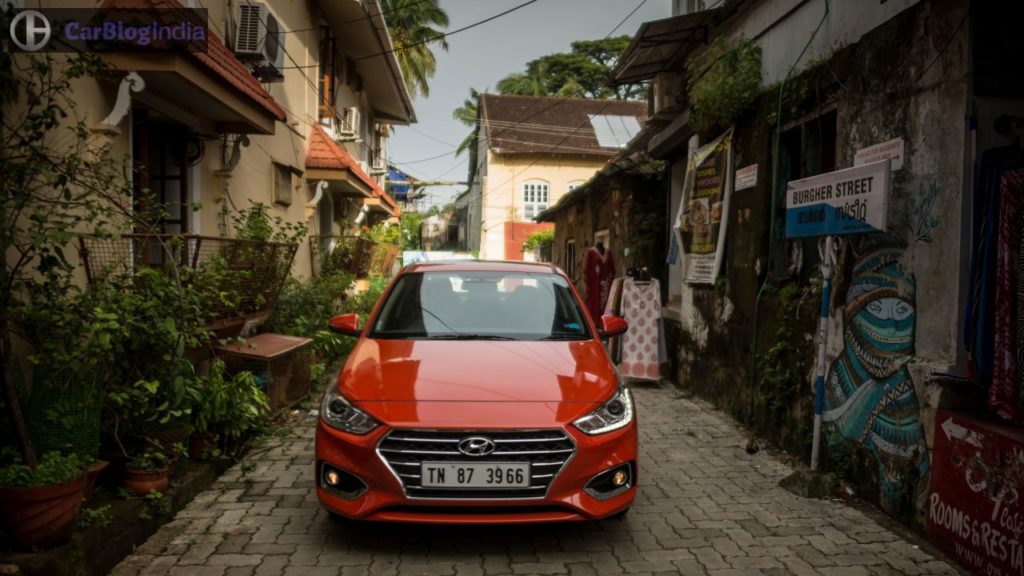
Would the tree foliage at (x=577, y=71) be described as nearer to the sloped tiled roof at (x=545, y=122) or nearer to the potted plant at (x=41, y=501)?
the sloped tiled roof at (x=545, y=122)

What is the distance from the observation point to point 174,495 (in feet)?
14.1

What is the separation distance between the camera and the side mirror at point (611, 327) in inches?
203

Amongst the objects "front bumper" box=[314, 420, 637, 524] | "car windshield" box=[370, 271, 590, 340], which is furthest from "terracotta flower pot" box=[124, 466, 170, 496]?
"car windshield" box=[370, 271, 590, 340]

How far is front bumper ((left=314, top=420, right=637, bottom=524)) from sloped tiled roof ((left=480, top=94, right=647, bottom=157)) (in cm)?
3032

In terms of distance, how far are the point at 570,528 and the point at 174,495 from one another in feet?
8.15

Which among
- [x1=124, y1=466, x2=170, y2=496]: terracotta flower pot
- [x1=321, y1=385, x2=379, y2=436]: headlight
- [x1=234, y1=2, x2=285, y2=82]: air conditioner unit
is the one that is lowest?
[x1=124, y1=466, x2=170, y2=496]: terracotta flower pot

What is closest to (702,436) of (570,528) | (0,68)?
(570,528)

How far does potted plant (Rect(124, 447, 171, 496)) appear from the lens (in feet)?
13.4

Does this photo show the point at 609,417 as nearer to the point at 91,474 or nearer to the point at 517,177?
the point at 91,474

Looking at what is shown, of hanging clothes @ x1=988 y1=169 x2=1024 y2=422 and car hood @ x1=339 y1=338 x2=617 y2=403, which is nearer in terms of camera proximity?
hanging clothes @ x1=988 y1=169 x2=1024 y2=422

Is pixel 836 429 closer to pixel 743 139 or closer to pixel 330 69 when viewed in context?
pixel 743 139

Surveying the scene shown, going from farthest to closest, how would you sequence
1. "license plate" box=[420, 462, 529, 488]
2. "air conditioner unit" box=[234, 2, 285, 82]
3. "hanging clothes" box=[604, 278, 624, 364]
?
"hanging clothes" box=[604, 278, 624, 364]
"air conditioner unit" box=[234, 2, 285, 82]
"license plate" box=[420, 462, 529, 488]

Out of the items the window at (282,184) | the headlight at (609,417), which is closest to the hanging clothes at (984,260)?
the headlight at (609,417)

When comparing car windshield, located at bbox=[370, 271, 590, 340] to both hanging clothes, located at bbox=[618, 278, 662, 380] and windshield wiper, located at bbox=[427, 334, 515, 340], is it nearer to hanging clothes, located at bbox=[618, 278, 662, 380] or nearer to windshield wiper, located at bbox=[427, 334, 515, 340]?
windshield wiper, located at bbox=[427, 334, 515, 340]
